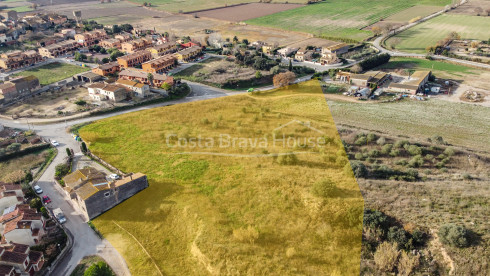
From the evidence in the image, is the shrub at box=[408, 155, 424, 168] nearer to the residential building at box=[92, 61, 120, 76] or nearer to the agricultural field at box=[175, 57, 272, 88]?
the agricultural field at box=[175, 57, 272, 88]

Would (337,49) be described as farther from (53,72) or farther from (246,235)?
(246,235)

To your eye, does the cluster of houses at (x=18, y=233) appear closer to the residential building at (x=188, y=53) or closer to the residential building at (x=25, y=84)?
the residential building at (x=25, y=84)

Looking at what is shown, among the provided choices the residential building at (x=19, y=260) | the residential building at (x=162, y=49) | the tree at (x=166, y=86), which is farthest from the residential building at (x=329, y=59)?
the residential building at (x=19, y=260)

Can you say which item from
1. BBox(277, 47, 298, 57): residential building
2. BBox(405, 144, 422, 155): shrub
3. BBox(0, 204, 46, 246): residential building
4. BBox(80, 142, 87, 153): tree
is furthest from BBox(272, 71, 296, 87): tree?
BBox(0, 204, 46, 246): residential building

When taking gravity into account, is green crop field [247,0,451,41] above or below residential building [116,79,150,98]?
above

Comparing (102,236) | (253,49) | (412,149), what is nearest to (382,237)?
(412,149)

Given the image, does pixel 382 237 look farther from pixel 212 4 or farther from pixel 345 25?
pixel 212 4

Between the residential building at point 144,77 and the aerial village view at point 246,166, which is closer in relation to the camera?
the aerial village view at point 246,166
